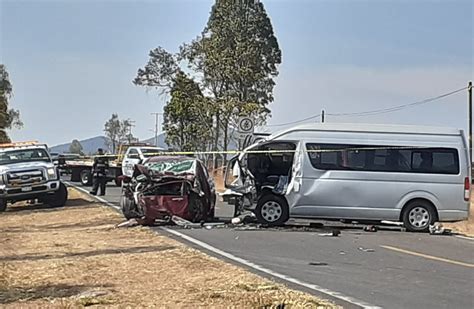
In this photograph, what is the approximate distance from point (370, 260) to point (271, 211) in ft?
17.1

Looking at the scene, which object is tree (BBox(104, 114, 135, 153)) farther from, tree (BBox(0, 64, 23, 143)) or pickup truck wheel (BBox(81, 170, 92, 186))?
pickup truck wheel (BBox(81, 170, 92, 186))

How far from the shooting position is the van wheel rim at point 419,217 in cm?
1711

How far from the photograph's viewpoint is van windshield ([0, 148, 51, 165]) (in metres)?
26.0

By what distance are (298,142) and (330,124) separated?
0.86 metres

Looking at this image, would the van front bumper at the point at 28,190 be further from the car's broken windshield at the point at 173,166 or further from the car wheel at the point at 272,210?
the car wheel at the point at 272,210

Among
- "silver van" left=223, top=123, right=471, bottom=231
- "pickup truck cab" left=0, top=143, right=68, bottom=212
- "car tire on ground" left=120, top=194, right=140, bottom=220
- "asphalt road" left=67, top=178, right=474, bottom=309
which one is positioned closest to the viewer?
"asphalt road" left=67, top=178, right=474, bottom=309

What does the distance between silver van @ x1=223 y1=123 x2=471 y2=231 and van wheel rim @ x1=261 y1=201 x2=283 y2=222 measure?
0.23ft

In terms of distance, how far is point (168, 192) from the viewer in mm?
17656

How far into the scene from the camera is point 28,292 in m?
9.30

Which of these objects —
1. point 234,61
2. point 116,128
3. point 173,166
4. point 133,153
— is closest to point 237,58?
point 234,61

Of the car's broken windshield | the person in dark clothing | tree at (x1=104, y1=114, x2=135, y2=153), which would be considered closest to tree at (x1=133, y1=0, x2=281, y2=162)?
the person in dark clothing

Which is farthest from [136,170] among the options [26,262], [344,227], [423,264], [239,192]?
[423,264]

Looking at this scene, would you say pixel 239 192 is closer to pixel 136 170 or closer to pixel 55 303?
pixel 136 170

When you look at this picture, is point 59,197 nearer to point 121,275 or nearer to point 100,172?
point 100,172
